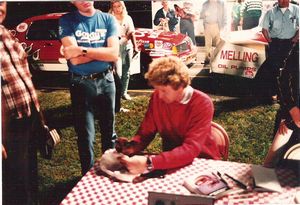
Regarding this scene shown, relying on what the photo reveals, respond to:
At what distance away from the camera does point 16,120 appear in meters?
2.60

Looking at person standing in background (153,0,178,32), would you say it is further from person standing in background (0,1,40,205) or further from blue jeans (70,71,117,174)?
person standing in background (0,1,40,205)

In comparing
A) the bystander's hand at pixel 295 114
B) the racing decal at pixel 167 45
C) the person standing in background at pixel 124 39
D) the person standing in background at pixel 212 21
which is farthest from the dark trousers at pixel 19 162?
the bystander's hand at pixel 295 114

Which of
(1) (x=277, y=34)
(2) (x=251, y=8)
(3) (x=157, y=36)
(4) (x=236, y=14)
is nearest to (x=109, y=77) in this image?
(3) (x=157, y=36)

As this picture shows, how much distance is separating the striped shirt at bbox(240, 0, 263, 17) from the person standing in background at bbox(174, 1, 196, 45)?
0.50 m

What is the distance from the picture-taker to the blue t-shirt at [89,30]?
9.43 feet

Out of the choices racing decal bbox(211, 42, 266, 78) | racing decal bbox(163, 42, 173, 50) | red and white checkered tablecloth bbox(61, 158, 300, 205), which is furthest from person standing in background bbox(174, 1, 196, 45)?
red and white checkered tablecloth bbox(61, 158, 300, 205)

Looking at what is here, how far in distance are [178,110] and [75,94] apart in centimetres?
106

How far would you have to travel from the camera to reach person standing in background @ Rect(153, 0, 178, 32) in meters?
3.07

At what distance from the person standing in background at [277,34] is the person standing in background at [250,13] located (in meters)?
0.11

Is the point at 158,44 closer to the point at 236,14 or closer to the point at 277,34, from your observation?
the point at 236,14

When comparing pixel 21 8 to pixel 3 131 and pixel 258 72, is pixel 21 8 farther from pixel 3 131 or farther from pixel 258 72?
pixel 258 72

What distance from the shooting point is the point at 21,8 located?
9.59ft

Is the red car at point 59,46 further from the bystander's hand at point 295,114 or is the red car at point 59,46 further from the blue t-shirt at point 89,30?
the bystander's hand at point 295,114

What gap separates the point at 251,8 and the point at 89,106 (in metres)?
1.77
